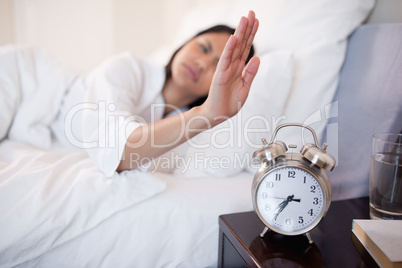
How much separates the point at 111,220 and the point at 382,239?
58 centimetres

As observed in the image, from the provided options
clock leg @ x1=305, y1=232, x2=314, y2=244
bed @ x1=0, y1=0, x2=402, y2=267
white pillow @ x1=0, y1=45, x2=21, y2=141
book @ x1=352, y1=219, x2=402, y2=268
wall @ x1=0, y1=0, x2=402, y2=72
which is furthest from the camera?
wall @ x1=0, y1=0, x2=402, y2=72

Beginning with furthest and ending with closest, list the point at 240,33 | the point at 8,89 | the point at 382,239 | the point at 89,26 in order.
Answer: the point at 89,26
the point at 8,89
the point at 240,33
the point at 382,239

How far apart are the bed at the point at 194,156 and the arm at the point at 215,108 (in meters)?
0.09

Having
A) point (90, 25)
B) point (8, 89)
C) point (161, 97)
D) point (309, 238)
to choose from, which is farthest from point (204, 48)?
point (90, 25)

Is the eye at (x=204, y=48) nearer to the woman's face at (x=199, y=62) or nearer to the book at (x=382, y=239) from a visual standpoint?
the woman's face at (x=199, y=62)

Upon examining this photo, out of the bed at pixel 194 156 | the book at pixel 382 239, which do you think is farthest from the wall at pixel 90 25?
the book at pixel 382 239

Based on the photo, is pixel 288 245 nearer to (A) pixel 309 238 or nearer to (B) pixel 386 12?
(A) pixel 309 238

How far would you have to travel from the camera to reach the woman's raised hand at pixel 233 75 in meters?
0.63

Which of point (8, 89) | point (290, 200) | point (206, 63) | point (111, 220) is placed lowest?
point (111, 220)

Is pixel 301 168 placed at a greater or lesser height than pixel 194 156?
greater

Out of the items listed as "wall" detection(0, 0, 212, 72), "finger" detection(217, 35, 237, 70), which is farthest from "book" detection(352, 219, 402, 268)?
"wall" detection(0, 0, 212, 72)

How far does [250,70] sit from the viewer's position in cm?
69

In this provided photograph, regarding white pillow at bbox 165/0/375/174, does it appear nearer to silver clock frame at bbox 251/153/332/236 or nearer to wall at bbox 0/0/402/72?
silver clock frame at bbox 251/153/332/236

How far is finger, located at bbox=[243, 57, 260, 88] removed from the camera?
2.22 ft
